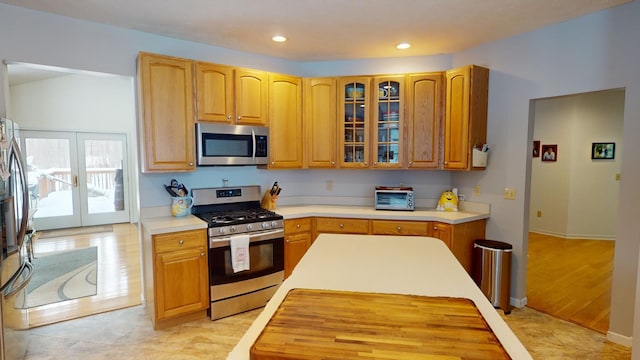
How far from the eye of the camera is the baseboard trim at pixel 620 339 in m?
2.57

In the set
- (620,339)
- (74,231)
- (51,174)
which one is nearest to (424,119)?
(620,339)

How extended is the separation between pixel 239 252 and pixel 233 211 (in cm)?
63

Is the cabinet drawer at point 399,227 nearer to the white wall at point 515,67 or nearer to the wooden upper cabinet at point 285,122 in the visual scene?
the white wall at point 515,67

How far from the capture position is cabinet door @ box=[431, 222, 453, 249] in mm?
3227

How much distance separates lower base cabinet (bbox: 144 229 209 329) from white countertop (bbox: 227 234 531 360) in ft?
4.73

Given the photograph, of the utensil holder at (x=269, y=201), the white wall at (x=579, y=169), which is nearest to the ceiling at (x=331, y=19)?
the utensil holder at (x=269, y=201)

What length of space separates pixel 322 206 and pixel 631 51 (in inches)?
119

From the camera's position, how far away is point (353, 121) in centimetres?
377

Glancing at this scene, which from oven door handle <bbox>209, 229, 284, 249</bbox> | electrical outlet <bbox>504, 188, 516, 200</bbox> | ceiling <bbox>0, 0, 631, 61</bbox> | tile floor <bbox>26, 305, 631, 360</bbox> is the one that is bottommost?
tile floor <bbox>26, 305, 631, 360</bbox>

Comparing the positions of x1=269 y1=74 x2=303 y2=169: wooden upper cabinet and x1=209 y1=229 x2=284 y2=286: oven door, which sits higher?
x1=269 y1=74 x2=303 y2=169: wooden upper cabinet

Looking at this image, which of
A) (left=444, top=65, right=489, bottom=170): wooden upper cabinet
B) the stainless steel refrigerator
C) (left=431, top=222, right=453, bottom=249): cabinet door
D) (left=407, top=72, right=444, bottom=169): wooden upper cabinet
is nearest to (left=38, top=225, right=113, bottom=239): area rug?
the stainless steel refrigerator

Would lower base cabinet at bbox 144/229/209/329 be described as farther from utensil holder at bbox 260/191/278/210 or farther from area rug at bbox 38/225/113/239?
area rug at bbox 38/225/113/239

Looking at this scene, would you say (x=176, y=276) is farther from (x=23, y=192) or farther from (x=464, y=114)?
(x=464, y=114)

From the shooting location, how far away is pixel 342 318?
104 cm
